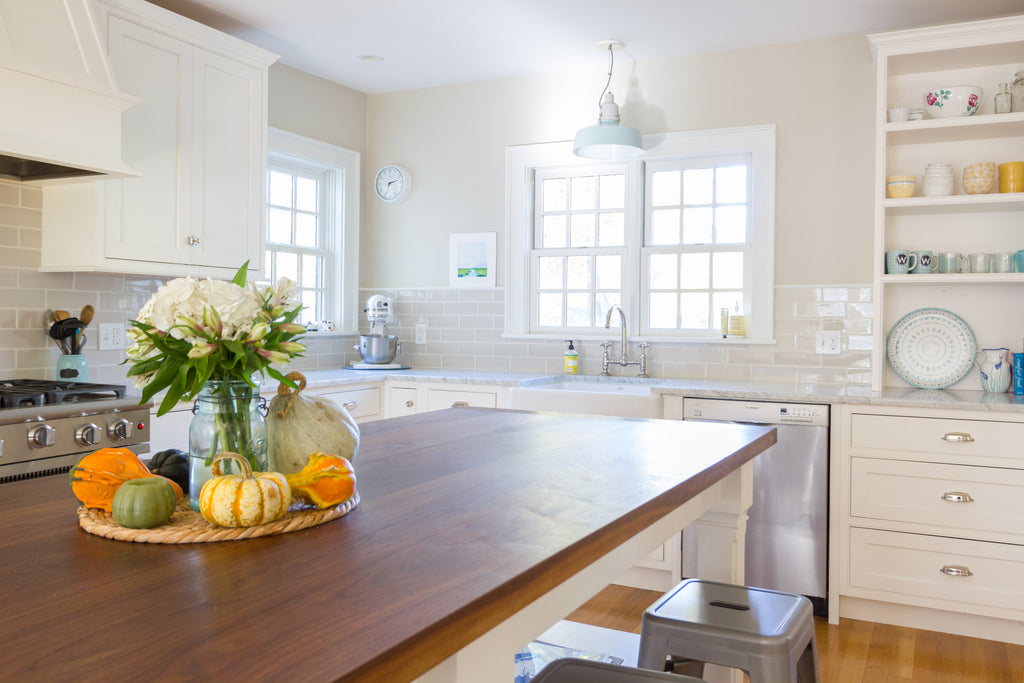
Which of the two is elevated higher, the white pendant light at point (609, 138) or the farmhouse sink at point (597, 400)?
the white pendant light at point (609, 138)

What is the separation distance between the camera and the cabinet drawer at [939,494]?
10.2 feet

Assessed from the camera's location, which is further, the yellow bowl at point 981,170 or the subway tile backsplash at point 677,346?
the subway tile backsplash at point 677,346

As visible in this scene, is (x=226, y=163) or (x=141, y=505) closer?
(x=141, y=505)

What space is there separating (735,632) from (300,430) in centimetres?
96

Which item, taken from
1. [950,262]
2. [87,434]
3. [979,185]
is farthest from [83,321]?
[979,185]

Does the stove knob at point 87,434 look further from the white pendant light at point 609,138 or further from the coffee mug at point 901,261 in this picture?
the coffee mug at point 901,261

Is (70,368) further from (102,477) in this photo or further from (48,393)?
(102,477)

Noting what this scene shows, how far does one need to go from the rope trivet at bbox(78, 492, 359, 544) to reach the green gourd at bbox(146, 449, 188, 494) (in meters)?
0.13

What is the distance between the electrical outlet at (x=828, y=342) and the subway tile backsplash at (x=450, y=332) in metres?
0.02

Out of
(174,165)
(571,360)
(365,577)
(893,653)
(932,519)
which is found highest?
(174,165)

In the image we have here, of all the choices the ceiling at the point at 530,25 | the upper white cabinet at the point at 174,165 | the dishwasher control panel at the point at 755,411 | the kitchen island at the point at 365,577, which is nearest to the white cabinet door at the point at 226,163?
the upper white cabinet at the point at 174,165

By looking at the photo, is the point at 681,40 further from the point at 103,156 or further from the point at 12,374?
the point at 12,374

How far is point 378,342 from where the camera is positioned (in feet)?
15.9

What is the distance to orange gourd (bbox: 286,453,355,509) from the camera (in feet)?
3.98
